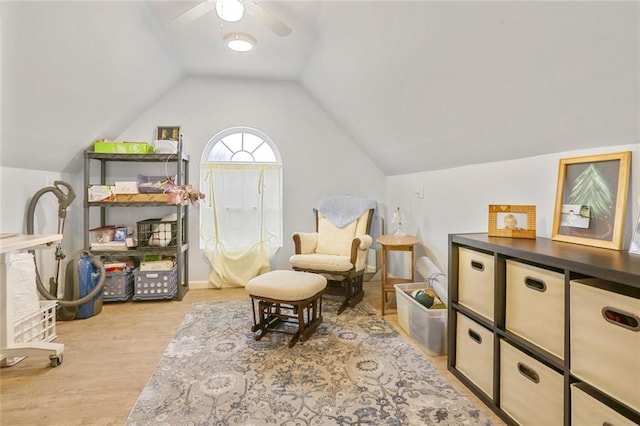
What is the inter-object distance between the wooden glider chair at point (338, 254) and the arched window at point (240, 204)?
654 mm

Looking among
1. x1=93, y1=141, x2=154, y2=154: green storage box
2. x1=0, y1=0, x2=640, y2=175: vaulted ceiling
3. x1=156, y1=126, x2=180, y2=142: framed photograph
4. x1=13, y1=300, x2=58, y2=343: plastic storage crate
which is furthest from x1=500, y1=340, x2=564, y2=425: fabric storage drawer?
x1=156, y1=126, x2=180, y2=142: framed photograph

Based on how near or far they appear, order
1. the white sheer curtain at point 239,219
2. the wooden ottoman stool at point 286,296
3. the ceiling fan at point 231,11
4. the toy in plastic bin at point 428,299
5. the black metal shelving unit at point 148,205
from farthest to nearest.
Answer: the white sheer curtain at point 239,219, the black metal shelving unit at point 148,205, the toy in plastic bin at point 428,299, the wooden ottoman stool at point 286,296, the ceiling fan at point 231,11

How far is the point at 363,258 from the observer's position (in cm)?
308

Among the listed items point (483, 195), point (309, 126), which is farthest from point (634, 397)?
point (309, 126)

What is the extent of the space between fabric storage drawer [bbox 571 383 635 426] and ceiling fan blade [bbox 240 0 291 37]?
92.9 inches

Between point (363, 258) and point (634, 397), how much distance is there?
219 centimetres

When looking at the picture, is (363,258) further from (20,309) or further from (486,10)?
(20,309)

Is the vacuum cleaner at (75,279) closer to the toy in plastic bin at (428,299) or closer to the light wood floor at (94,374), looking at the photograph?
the light wood floor at (94,374)

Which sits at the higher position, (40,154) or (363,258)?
(40,154)

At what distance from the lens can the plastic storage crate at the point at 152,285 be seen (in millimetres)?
3171

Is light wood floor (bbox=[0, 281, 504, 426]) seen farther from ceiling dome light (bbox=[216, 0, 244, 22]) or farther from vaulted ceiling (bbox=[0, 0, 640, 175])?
ceiling dome light (bbox=[216, 0, 244, 22])

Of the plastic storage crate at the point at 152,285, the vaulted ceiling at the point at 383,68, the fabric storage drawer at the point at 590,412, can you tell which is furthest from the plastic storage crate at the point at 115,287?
the fabric storage drawer at the point at 590,412

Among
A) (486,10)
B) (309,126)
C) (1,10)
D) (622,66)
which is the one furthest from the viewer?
(309,126)

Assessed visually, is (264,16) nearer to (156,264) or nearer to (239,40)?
(239,40)
